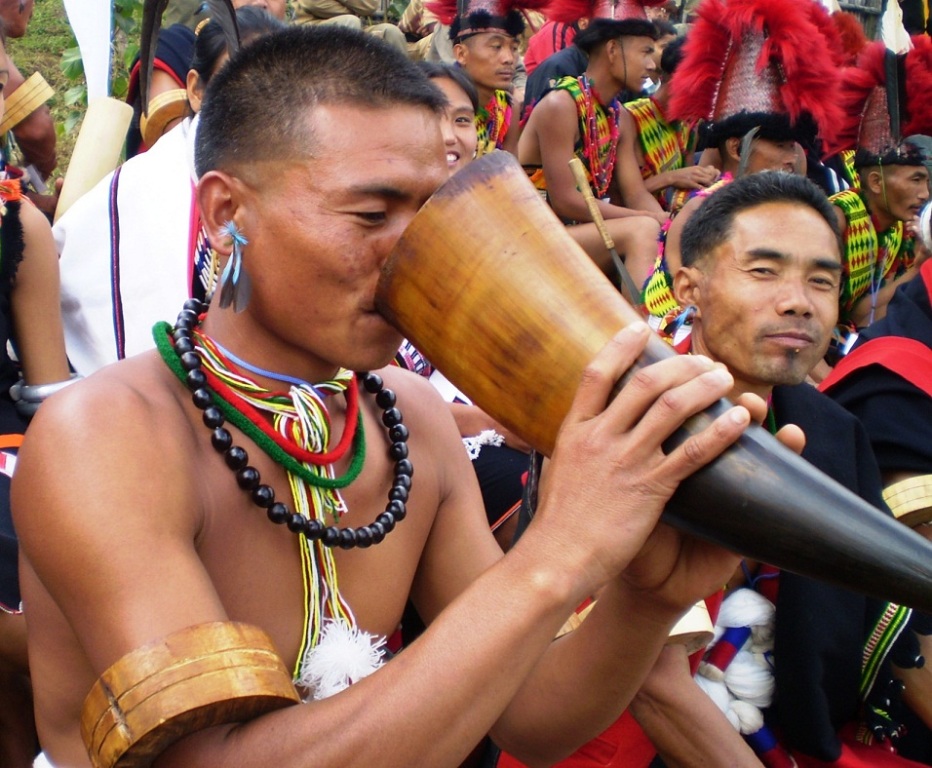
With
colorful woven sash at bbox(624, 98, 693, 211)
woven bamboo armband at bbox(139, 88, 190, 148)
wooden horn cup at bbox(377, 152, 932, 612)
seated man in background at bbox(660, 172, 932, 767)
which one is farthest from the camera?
colorful woven sash at bbox(624, 98, 693, 211)

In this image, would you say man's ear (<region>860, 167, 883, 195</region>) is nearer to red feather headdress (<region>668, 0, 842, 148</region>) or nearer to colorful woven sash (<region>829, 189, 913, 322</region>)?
colorful woven sash (<region>829, 189, 913, 322</region>)

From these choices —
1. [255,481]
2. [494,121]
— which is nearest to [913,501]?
[255,481]

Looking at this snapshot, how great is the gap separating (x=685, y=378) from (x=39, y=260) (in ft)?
8.26

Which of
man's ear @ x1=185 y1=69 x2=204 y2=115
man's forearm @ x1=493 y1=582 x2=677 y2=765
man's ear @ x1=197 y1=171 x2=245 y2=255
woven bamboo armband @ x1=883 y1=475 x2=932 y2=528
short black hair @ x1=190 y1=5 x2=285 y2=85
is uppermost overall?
short black hair @ x1=190 y1=5 x2=285 y2=85

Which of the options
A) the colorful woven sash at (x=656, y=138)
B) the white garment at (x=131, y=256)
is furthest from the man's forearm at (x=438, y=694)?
the colorful woven sash at (x=656, y=138)

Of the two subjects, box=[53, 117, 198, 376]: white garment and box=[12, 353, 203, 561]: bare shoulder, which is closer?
box=[12, 353, 203, 561]: bare shoulder

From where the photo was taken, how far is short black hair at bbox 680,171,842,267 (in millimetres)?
3414

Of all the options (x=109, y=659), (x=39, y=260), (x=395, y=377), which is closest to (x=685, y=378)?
(x=109, y=659)

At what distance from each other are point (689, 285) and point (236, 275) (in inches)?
80.1

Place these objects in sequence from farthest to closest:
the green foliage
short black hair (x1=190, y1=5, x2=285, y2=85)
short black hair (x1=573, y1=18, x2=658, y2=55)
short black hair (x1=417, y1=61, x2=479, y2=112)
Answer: short black hair (x1=573, y1=18, x2=658, y2=55) → the green foliage → short black hair (x1=417, y1=61, x2=479, y2=112) → short black hair (x1=190, y1=5, x2=285, y2=85)

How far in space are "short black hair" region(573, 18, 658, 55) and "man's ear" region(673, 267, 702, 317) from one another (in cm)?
393

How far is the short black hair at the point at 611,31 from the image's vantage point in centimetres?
692

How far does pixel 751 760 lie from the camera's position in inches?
108

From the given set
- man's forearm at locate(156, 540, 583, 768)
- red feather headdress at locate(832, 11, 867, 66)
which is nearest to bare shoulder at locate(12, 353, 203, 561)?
man's forearm at locate(156, 540, 583, 768)
